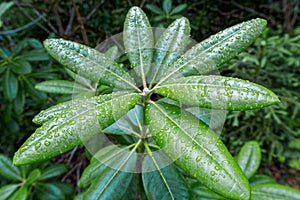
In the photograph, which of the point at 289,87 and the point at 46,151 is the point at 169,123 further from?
the point at 289,87

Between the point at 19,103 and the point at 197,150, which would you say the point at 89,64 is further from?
the point at 19,103

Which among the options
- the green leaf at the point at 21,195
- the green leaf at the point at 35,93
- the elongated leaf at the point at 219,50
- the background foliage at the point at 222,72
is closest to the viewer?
the elongated leaf at the point at 219,50

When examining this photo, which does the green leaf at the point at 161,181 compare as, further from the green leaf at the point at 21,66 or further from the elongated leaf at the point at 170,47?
the green leaf at the point at 21,66

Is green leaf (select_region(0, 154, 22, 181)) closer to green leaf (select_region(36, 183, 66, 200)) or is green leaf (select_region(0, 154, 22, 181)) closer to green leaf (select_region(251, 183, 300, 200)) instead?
green leaf (select_region(36, 183, 66, 200))

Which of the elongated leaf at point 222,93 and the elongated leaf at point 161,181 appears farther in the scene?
the elongated leaf at point 161,181

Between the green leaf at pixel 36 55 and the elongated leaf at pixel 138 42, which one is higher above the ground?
the elongated leaf at pixel 138 42

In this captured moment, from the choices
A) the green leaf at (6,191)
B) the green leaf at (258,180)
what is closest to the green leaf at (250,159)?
the green leaf at (258,180)

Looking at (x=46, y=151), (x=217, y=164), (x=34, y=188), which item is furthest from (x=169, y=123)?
(x=34, y=188)
